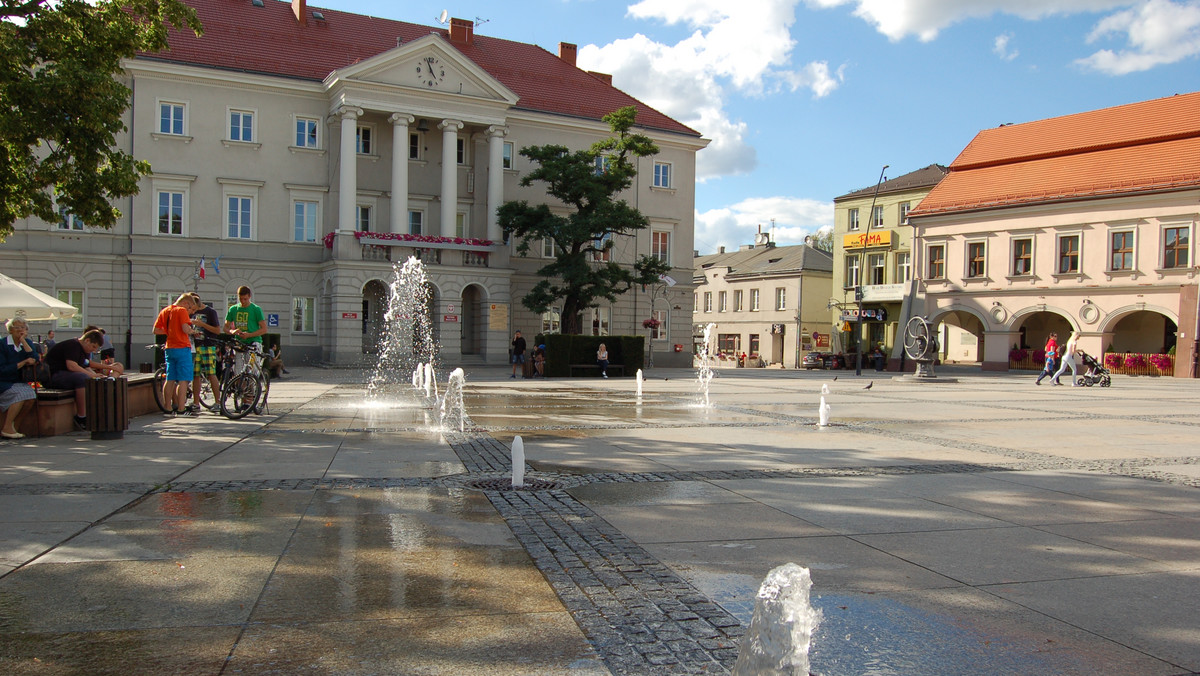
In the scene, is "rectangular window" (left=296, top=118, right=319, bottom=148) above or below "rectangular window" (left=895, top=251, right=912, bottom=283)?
above

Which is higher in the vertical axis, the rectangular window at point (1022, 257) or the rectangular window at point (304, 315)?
the rectangular window at point (1022, 257)

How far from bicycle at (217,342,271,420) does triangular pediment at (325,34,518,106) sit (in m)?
27.6

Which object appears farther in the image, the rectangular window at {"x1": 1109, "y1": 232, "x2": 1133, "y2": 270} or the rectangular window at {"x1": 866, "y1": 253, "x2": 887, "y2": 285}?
the rectangular window at {"x1": 866, "y1": 253, "x2": 887, "y2": 285}

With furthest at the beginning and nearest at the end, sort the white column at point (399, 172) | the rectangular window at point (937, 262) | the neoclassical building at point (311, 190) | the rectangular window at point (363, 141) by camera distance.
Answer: the rectangular window at point (937, 262), the rectangular window at point (363, 141), the white column at point (399, 172), the neoclassical building at point (311, 190)

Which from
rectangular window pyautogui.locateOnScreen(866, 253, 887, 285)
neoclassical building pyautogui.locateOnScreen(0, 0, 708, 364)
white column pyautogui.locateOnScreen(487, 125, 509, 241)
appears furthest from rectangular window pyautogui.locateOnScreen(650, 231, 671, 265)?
rectangular window pyautogui.locateOnScreen(866, 253, 887, 285)

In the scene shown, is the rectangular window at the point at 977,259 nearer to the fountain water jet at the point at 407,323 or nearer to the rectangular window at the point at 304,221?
the fountain water jet at the point at 407,323

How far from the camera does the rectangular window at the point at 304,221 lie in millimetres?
40094

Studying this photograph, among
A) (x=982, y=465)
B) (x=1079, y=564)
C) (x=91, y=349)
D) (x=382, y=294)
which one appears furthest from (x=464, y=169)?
(x=1079, y=564)

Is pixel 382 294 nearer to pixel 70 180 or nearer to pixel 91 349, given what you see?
pixel 70 180

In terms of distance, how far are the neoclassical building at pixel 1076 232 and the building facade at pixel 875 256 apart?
629 centimetres

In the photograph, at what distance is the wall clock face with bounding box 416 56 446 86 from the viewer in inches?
1548

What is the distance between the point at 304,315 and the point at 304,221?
4.51 metres

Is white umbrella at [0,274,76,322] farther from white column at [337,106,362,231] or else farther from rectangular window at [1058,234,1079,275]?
rectangular window at [1058,234,1079,275]

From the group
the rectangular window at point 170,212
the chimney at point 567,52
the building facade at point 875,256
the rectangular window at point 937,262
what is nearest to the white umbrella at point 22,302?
the rectangular window at point 170,212
